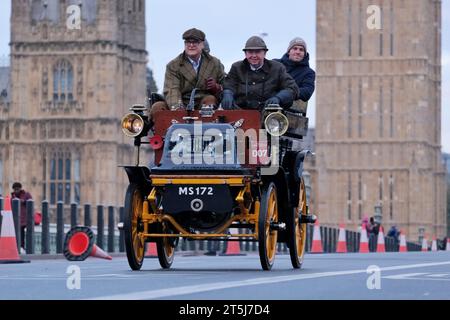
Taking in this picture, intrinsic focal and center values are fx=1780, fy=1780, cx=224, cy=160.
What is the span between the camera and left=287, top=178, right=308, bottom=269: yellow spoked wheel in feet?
44.2

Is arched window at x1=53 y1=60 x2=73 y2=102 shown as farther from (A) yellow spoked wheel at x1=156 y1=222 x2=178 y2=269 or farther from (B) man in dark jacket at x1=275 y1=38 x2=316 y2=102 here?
(A) yellow spoked wheel at x1=156 y1=222 x2=178 y2=269

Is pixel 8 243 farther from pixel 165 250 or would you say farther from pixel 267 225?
pixel 267 225

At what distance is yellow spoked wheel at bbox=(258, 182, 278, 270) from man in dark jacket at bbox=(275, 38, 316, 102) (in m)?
1.85

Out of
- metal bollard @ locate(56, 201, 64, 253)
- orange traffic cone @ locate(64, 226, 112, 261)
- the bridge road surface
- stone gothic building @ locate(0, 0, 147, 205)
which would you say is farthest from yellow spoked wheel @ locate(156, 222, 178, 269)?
stone gothic building @ locate(0, 0, 147, 205)

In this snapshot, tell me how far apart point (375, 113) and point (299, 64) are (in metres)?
93.3

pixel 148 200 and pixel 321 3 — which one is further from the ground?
pixel 321 3

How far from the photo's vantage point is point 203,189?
12.5 metres

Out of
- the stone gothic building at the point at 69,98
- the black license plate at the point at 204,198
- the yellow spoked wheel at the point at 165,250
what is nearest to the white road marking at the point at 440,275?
the black license plate at the point at 204,198

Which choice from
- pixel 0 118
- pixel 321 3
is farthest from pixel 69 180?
pixel 321 3

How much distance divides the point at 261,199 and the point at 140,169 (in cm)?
90
